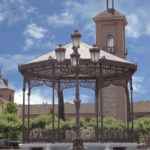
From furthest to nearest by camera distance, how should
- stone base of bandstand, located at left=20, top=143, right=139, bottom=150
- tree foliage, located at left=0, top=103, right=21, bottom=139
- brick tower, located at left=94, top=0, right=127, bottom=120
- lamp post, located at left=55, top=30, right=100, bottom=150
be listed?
brick tower, located at left=94, top=0, right=127, bottom=120, tree foliage, located at left=0, top=103, right=21, bottom=139, stone base of bandstand, located at left=20, top=143, right=139, bottom=150, lamp post, located at left=55, top=30, right=100, bottom=150

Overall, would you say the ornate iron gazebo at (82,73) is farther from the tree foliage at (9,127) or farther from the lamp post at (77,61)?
the tree foliage at (9,127)

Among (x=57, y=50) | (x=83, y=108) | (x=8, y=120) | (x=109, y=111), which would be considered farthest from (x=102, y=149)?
(x=83, y=108)

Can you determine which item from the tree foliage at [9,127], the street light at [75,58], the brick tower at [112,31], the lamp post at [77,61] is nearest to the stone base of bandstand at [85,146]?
the lamp post at [77,61]

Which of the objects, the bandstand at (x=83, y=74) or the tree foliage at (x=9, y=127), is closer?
the bandstand at (x=83, y=74)

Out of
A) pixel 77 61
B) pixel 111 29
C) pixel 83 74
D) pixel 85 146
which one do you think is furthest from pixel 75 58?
pixel 111 29

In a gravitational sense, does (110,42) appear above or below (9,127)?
above

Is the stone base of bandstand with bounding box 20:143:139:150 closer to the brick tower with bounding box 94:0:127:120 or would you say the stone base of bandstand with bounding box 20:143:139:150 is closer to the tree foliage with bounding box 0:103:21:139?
the tree foliage with bounding box 0:103:21:139

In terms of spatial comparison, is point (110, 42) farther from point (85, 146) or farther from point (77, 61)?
point (77, 61)

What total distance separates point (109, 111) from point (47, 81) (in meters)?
54.8

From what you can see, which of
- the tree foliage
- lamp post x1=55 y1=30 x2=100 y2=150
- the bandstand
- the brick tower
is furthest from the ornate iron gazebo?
the brick tower

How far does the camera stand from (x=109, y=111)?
290 ft

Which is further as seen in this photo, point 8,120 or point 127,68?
point 8,120

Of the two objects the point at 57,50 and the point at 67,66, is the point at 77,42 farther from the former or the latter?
the point at 67,66

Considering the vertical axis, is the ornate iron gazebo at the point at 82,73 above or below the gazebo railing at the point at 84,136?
above
